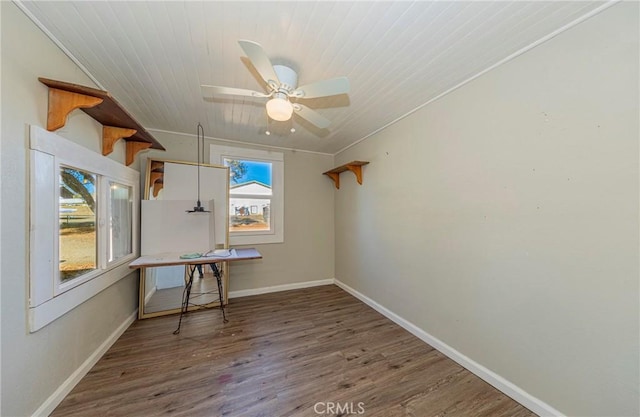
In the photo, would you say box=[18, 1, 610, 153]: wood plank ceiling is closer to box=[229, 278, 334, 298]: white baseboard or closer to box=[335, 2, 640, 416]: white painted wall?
box=[335, 2, 640, 416]: white painted wall

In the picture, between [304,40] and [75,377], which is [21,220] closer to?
[75,377]

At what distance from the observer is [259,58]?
1.32 m

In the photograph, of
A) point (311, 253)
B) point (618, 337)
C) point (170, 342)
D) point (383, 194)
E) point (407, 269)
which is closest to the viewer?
point (618, 337)

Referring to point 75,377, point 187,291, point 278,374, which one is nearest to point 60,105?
point 75,377

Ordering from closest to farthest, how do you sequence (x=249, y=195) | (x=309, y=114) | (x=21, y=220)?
(x=21, y=220) → (x=309, y=114) → (x=249, y=195)

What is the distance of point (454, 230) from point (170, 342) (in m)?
3.03

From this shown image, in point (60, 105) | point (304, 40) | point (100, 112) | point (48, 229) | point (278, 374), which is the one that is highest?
point (304, 40)

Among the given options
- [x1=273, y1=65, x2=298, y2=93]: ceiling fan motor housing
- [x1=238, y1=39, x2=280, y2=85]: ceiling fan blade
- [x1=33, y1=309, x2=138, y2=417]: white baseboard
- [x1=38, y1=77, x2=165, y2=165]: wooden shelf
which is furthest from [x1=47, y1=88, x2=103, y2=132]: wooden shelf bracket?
[x1=33, y1=309, x2=138, y2=417]: white baseboard

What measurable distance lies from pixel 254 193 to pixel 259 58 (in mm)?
2542

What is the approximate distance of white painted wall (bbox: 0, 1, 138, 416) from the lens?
1.17 meters

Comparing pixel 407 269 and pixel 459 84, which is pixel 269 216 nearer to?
pixel 407 269

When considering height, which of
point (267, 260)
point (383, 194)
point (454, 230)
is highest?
point (383, 194)

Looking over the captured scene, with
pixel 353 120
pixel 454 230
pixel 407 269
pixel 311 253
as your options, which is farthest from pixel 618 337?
pixel 311 253

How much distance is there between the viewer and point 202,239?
3.05 meters
